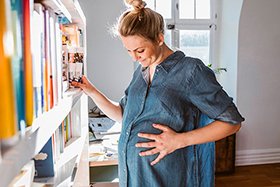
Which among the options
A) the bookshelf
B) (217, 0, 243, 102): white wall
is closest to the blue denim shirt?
the bookshelf

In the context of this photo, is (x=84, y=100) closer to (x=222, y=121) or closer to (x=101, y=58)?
(x=222, y=121)

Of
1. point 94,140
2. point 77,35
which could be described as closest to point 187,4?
point 94,140

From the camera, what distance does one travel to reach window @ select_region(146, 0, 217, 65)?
10.7 feet

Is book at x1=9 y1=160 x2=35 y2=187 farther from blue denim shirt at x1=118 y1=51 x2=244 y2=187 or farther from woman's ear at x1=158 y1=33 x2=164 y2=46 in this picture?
woman's ear at x1=158 y1=33 x2=164 y2=46

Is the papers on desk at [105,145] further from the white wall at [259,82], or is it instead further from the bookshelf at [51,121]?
the white wall at [259,82]

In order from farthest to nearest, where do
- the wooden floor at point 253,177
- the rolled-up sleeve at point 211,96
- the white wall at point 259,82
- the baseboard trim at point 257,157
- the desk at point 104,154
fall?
the baseboard trim at point 257,157 < the white wall at point 259,82 < the wooden floor at point 253,177 < the desk at point 104,154 < the rolled-up sleeve at point 211,96

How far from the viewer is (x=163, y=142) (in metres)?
1.04

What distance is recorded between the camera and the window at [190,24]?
3273mm

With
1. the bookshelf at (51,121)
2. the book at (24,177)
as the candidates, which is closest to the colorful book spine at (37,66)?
the bookshelf at (51,121)

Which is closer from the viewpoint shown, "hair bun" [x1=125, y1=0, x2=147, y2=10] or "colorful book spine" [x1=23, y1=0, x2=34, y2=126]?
"colorful book spine" [x1=23, y1=0, x2=34, y2=126]

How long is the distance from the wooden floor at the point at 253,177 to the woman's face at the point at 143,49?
2091 mm

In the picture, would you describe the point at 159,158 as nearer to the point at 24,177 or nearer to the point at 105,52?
the point at 24,177

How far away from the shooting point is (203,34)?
11.2ft

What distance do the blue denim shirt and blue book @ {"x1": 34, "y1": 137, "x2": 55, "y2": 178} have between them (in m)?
0.33
